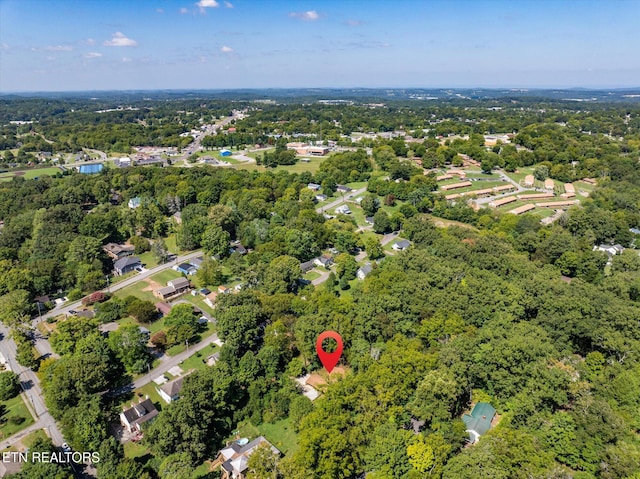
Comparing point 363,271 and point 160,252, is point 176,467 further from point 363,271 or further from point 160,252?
point 160,252

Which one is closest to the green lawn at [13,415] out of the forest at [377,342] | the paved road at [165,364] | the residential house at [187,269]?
the forest at [377,342]

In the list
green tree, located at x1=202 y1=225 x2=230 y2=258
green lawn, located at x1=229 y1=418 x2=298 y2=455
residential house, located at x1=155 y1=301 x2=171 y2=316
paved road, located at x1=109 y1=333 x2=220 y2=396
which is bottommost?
green lawn, located at x1=229 y1=418 x2=298 y2=455

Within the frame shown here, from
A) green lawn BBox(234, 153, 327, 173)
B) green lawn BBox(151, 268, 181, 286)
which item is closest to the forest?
green lawn BBox(151, 268, 181, 286)

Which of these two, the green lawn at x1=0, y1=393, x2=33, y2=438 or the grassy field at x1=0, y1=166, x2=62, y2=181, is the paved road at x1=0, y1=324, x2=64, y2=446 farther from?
the grassy field at x1=0, y1=166, x2=62, y2=181

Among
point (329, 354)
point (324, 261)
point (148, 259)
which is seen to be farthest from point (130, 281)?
point (329, 354)

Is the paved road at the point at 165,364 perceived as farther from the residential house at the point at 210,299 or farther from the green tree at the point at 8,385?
the green tree at the point at 8,385
